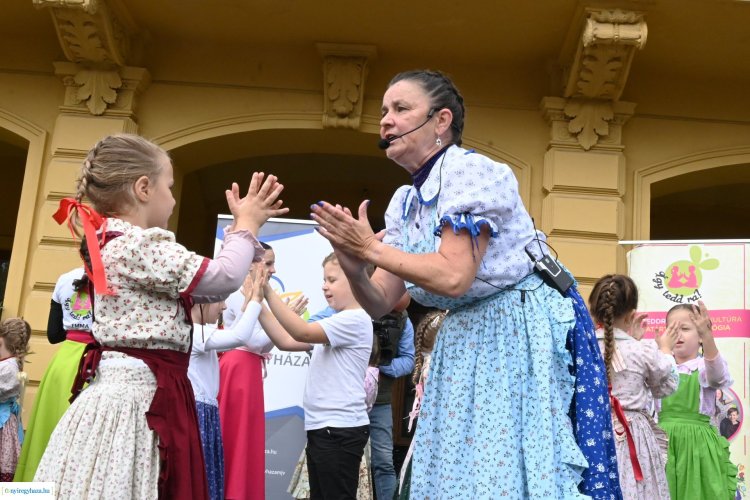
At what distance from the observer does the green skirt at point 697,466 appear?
5.46 metres

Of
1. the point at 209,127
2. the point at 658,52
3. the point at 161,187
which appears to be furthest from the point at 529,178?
the point at 161,187

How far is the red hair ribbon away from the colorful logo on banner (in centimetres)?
480

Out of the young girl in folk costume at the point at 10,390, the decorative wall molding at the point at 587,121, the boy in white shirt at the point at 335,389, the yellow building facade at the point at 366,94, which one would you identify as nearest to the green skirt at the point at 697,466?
the boy in white shirt at the point at 335,389

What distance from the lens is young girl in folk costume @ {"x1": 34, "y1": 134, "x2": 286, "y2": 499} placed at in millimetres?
2609

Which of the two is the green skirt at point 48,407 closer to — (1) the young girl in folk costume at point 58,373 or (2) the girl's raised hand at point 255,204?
(1) the young girl in folk costume at point 58,373

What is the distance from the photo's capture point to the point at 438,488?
100 inches

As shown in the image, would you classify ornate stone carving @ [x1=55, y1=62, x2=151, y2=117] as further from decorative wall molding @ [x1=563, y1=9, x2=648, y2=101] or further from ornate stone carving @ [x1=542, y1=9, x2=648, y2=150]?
decorative wall molding @ [x1=563, y1=9, x2=648, y2=101]

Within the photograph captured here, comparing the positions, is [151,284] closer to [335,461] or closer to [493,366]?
[493,366]

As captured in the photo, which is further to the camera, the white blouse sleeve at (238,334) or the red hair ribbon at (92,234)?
the white blouse sleeve at (238,334)

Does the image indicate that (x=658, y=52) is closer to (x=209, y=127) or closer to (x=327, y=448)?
(x=209, y=127)

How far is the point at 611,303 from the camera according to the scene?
4844mm

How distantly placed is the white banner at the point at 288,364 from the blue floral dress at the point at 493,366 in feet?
12.2

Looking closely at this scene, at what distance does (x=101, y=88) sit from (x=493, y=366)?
6146 mm

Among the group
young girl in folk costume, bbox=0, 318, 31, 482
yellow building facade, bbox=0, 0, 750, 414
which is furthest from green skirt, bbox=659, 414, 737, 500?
young girl in folk costume, bbox=0, 318, 31, 482
